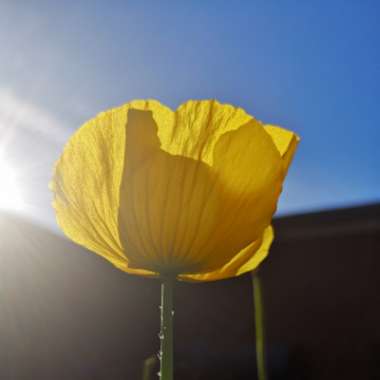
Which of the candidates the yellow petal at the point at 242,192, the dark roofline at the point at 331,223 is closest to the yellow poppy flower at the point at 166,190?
the yellow petal at the point at 242,192

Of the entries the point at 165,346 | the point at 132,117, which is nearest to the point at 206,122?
the point at 132,117

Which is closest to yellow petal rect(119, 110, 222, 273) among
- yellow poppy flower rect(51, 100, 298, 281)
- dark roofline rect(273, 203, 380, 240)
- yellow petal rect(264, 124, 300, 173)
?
yellow poppy flower rect(51, 100, 298, 281)

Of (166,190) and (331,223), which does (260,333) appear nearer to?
(166,190)

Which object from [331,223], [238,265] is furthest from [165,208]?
[331,223]

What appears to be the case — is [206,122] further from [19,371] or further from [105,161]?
[19,371]

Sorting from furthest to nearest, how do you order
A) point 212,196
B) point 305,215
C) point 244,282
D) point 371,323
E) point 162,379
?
point 244,282, point 371,323, point 305,215, point 212,196, point 162,379

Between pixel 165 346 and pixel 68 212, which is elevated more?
pixel 68 212
